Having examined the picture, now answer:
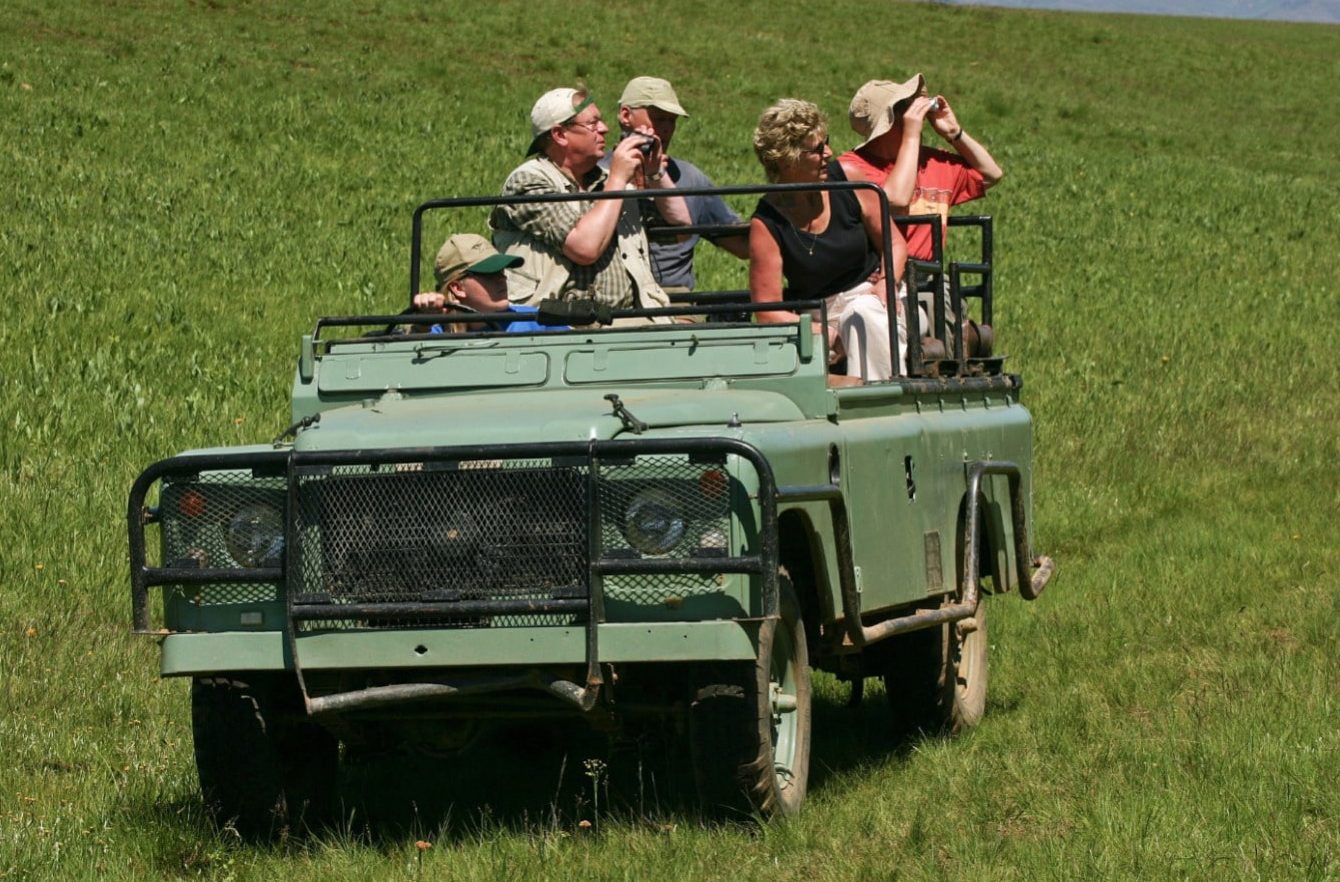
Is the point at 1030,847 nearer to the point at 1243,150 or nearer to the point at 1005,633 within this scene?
the point at 1005,633

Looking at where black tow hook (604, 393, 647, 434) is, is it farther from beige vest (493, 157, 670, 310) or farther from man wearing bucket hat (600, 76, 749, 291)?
man wearing bucket hat (600, 76, 749, 291)

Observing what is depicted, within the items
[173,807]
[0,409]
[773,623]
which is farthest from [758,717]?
[0,409]

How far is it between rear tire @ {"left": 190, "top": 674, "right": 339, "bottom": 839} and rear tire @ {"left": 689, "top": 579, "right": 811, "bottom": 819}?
1.26 m

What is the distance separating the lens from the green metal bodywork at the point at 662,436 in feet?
18.5

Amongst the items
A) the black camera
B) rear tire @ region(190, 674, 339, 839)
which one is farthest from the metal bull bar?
the black camera

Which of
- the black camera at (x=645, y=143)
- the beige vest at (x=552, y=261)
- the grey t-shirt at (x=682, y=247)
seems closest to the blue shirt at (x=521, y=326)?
the beige vest at (x=552, y=261)

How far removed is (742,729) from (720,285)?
14972mm

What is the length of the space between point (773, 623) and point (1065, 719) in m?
2.28

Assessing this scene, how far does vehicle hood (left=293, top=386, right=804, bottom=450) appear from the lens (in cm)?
591

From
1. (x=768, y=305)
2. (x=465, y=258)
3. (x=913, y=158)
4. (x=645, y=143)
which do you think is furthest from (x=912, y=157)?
(x=465, y=258)

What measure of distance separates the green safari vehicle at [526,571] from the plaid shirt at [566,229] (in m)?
1.29

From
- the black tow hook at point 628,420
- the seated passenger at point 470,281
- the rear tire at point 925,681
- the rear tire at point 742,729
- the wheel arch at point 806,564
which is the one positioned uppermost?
the seated passenger at point 470,281

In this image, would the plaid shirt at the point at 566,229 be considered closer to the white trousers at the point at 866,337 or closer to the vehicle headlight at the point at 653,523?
the white trousers at the point at 866,337

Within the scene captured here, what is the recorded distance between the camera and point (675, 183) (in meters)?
9.62
